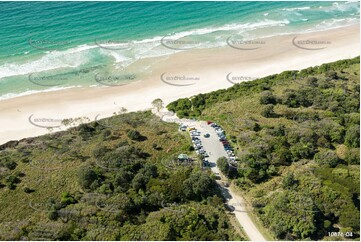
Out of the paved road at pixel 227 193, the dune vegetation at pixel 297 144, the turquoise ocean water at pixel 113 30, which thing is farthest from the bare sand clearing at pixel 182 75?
the paved road at pixel 227 193

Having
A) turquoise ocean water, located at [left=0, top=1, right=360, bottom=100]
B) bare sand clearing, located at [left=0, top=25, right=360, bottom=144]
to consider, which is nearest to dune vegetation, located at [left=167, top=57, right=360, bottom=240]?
bare sand clearing, located at [left=0, top=25, right=360, bottom=144]

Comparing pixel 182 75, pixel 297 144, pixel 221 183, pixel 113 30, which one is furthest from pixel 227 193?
pixel 113 30

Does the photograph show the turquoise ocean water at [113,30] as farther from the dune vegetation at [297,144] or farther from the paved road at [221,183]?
the paved road at [221,183]

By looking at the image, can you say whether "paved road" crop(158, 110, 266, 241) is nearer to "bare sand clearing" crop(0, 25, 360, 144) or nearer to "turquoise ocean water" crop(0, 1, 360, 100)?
"bare sand clearing" crop(0, 25, 360, 144)

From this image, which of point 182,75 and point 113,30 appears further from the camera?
point 113,30

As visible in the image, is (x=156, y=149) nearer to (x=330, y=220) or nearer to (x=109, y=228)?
(x=109, y=228)

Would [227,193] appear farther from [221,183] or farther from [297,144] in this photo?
[297,144]
